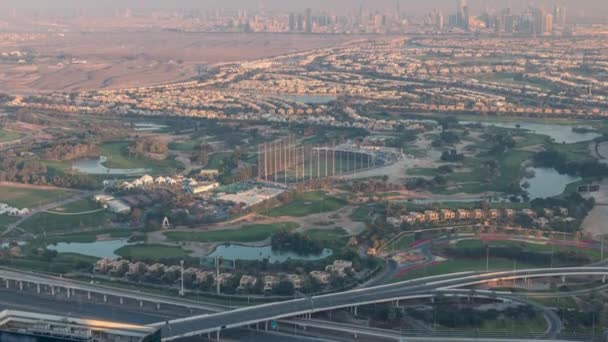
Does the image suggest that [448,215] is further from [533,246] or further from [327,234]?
[327,234]

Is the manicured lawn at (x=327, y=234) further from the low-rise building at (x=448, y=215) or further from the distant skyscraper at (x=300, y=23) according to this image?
the distant skyscraper at (x=300, y=23)

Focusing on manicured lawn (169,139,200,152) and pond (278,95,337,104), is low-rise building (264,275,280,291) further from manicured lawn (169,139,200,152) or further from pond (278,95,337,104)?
pond (278,95,337,104)

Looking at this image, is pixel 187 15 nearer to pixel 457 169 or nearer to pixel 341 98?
pixel 341 98

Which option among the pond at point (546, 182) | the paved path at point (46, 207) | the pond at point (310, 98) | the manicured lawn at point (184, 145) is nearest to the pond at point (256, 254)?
the paved path at point (46, 207)

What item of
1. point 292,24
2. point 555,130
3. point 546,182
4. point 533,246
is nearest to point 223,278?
point 533,246

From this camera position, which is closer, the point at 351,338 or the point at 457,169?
the point at 351,338

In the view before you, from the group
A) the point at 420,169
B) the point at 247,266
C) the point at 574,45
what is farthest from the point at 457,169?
the point at 574,45
